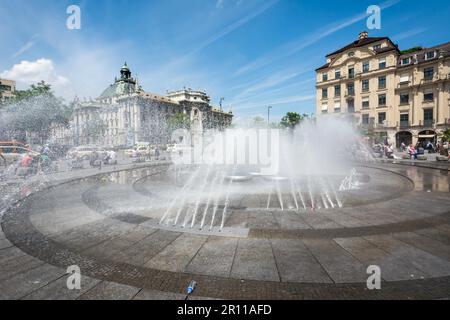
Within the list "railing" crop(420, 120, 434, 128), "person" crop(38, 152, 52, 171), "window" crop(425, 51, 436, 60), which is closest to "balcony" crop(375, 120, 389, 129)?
"railing" crop(420, 120, 434, 128)

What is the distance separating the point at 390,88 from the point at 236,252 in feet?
184

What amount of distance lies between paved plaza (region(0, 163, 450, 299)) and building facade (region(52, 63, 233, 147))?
73681 mm

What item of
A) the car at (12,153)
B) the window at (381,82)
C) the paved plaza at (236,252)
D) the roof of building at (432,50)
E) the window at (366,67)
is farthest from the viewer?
the window at (366,67)

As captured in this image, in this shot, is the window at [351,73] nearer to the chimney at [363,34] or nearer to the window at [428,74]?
the chimney at [363,34]

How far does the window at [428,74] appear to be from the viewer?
145 ft

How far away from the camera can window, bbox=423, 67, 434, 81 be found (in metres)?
44.1

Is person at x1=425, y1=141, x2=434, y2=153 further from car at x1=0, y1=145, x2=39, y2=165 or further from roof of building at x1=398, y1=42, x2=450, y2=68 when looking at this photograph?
car at x1=0, y1=145, x2=39, y2=165

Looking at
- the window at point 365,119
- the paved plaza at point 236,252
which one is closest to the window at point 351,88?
the window at point 365,119

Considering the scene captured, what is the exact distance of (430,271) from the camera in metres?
4.09

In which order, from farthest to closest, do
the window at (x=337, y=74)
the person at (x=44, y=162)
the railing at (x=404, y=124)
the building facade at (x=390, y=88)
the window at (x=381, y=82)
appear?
the window at (x=337, y=74) → the window at (x=381, y=82) → the railing at (x=404, y=124) → the building facade at (x=390, y=88) → the person at (x=44, y=162)

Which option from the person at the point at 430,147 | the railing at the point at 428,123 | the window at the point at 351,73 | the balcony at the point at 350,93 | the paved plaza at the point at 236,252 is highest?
the window at the point at 351,73

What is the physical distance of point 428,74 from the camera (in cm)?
4456

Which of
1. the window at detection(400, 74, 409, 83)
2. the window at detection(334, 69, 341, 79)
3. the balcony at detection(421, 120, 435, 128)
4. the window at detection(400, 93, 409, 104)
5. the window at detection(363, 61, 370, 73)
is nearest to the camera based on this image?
the balcony at detection(421, 120, 435, 128)

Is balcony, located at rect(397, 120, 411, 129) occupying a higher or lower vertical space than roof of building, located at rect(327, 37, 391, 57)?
lower
